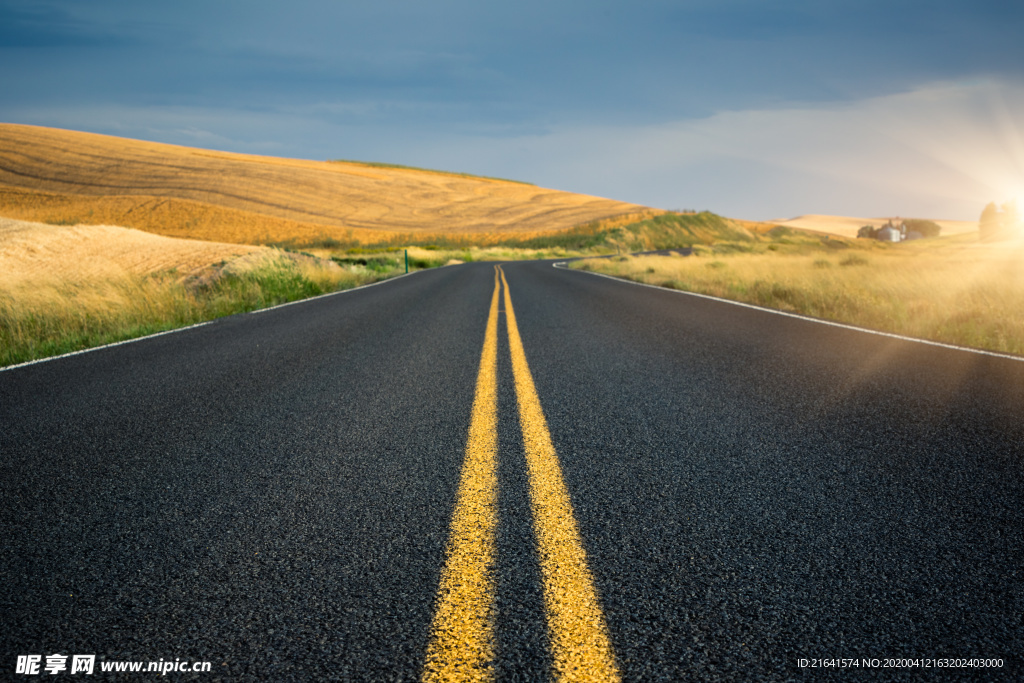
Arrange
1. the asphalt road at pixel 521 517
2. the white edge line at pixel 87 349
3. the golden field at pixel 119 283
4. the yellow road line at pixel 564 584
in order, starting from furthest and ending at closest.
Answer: the golden field at pixel 119 283 → the white edge line at pixel 87 349 → the asphalt road at pixel 521 517 → the yellow road line at pixel 564 584

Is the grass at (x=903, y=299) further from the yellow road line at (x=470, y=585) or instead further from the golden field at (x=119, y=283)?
the golden field at (x=119, y=283)

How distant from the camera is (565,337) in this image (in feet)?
24.4

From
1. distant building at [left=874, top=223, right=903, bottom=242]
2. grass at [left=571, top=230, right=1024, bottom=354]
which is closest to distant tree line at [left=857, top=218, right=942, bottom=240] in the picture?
distant building at [left=874, top=223, right=903, bottom=242]

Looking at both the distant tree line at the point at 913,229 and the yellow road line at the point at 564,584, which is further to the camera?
the distant tree line at the point at 913,229

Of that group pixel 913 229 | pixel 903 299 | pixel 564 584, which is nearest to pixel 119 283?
pixel 564 584

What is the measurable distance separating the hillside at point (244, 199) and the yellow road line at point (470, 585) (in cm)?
5904

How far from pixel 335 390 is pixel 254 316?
6185 mm

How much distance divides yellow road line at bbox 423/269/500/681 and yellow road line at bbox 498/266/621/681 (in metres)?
0.19

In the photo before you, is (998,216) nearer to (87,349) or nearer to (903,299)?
(903,299)

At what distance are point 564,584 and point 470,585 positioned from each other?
32 cm

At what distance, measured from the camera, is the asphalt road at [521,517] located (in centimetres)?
165

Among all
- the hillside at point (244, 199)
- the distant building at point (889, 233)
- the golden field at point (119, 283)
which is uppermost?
the distant building at point (889, 233)

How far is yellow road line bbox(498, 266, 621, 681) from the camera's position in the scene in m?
1.52

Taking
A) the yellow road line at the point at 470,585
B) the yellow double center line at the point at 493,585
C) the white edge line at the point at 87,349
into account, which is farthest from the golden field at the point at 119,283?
the yellow double center line at the point at 493,585
